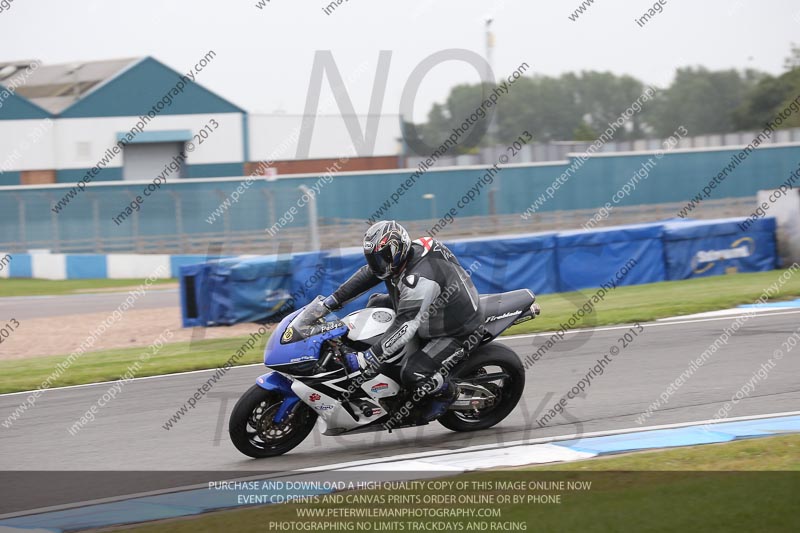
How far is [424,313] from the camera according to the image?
7.36 m

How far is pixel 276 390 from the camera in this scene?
725 centimetres

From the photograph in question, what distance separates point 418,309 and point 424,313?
6 cm

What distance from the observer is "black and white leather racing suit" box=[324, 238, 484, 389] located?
733cm

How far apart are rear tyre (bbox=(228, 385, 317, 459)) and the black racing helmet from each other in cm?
126

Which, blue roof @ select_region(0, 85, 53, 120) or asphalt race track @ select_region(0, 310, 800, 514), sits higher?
blue roof @ select_region(0, 85, 53, 120)

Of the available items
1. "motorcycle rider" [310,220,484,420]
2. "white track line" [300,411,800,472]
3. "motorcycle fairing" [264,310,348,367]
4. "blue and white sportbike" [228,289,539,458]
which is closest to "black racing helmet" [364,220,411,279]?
"motorcycle rider" [310,220,484,420]

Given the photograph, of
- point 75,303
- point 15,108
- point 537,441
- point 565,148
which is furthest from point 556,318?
point 15,108

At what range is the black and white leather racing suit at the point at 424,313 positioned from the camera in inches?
289

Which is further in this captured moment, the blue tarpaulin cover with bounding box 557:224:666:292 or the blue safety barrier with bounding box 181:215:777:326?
the blue tarpaulin cover with bounding box 557:224:666:292

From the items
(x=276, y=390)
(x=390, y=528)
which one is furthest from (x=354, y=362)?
(x=390, y=528)

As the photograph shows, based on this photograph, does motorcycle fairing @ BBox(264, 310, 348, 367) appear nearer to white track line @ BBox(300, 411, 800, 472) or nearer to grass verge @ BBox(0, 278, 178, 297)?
white track line @ BBox(300, 411, 800, 472)

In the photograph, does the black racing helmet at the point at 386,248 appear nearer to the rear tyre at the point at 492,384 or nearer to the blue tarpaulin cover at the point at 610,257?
the rear tyre at the point at 492,384

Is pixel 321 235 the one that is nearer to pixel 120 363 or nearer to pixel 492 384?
pixel 120 363

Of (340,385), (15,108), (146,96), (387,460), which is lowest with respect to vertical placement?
(387,460)
